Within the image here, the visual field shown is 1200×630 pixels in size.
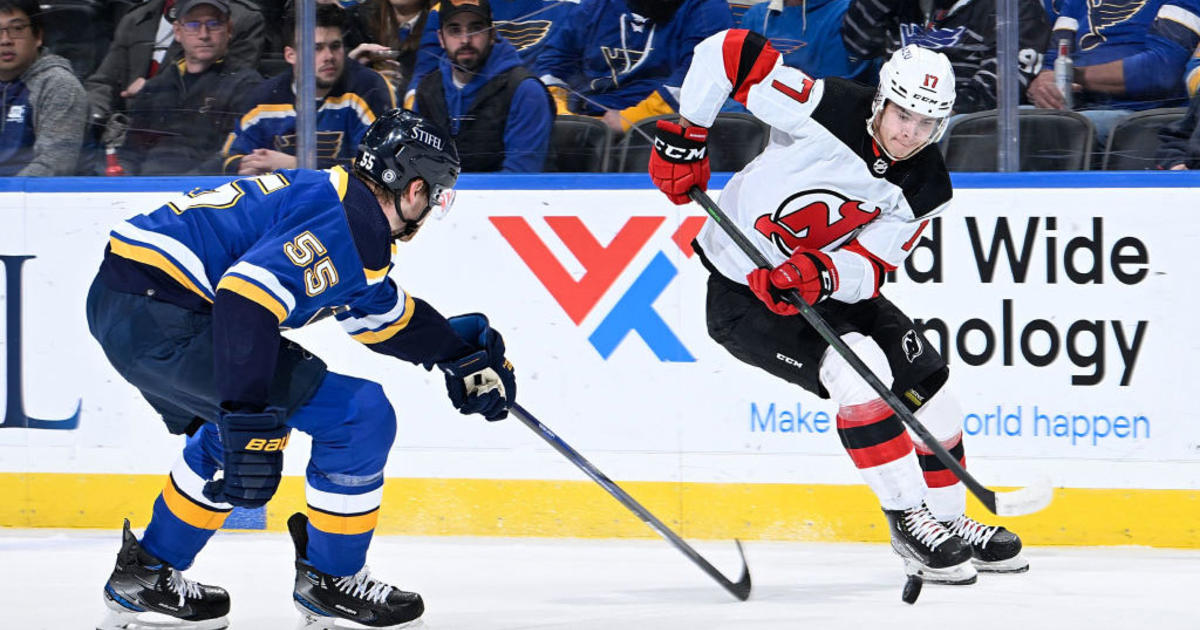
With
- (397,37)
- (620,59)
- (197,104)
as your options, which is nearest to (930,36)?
(620,59)

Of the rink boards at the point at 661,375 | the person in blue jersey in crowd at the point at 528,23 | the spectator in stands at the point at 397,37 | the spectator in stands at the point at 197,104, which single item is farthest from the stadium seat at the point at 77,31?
the person in blue jersey in crowd at the point at 528,23

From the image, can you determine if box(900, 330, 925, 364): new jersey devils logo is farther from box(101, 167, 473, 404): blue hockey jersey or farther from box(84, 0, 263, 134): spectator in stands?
box(84, 0, 263, 134): spectator in stands

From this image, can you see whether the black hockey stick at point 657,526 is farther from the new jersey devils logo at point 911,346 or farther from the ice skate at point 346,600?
the new jersey devils logo at point 911,346

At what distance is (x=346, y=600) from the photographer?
9.43 ft

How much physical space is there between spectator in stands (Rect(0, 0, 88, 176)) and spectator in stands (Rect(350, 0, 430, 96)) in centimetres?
91

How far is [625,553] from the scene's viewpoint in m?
3.88

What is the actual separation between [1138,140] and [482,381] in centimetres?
196

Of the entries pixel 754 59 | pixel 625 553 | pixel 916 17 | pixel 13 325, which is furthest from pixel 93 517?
pixel 916 17

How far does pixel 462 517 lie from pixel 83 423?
3.77ft

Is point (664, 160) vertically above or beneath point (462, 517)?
above

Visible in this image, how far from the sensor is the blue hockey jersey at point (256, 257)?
8.18ft

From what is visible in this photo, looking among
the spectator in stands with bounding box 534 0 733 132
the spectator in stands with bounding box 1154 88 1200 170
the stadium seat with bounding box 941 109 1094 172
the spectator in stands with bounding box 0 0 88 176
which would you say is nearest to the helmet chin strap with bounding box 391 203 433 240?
the spectator in stands with bounding box 534 0 733 132

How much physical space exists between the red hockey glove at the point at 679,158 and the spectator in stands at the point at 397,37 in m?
0.99

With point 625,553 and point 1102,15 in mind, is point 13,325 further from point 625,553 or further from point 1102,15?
point 1102,15
